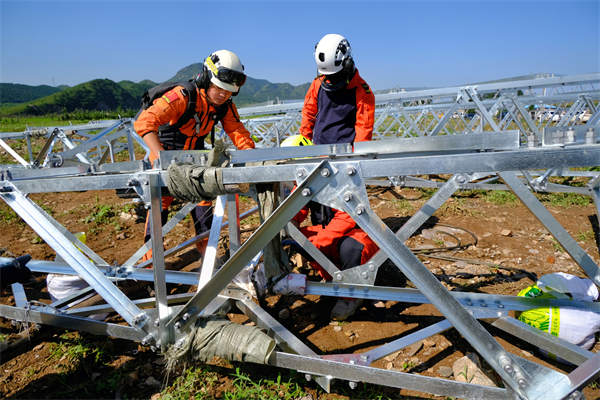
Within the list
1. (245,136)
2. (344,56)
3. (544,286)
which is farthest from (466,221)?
(245,136)

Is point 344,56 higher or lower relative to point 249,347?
higher

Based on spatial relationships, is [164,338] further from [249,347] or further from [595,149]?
[595,149]

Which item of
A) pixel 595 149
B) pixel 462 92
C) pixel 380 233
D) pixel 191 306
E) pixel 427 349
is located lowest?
pixel 427 349

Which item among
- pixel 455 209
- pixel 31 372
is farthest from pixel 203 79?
pixel 455 209

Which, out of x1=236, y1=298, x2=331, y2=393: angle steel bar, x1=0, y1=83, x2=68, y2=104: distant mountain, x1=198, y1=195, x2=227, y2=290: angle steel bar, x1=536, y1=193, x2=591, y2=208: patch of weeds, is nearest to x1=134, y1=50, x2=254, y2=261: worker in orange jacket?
x1=198, y1=195, x2=227, y2=290: angle steel bar

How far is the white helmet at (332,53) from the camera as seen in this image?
3229mm

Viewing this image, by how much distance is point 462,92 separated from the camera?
6.04 m

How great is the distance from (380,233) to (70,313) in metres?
2.12

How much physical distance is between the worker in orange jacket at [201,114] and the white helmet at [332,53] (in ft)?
2.57

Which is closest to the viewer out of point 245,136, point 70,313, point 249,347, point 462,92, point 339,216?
point 249,347

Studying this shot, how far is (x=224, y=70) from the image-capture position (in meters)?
2.84

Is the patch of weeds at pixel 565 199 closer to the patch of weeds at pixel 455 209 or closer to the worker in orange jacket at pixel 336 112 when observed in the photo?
the patch of weeds at pixel 455 209

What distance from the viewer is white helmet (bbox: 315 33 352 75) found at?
3229 mm

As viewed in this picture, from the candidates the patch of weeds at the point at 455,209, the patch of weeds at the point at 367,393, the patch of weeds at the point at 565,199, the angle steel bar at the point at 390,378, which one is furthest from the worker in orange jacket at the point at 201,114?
the patch of weeds at the point at 565,199
